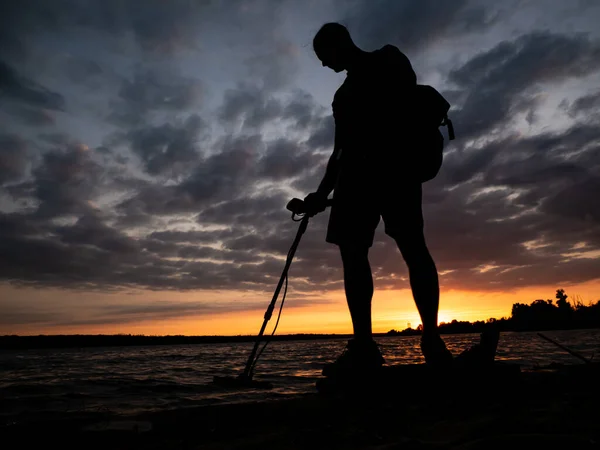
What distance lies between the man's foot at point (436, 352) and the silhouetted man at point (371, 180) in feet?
0.07

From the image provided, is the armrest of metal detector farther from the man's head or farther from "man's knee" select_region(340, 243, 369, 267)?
the man's head

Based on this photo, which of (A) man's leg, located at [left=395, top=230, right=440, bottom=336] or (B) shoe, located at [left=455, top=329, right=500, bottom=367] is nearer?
(B) shoe, located at [left=455, top=329, right=500, bottom=367]

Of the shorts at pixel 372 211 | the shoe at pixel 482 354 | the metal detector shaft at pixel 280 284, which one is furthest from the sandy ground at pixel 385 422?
the metal detector shaft at pixel 280 284

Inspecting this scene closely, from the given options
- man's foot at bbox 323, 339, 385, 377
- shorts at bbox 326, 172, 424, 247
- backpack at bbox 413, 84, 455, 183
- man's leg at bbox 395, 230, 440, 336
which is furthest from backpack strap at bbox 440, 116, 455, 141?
man's foot at bbox 323, 339, 385, 377

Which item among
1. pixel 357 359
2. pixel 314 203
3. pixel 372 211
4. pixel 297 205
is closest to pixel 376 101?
pixel 372 211

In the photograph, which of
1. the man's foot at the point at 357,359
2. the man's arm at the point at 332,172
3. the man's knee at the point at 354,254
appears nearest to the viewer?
the man's foot at the point at 357,359

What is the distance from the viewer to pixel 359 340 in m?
3.40

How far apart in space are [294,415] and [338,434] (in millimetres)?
519

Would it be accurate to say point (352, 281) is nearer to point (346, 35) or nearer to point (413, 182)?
point (413, 182)

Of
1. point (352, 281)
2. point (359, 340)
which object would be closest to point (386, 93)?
point (352, 281)

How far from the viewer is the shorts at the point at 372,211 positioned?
3418mm

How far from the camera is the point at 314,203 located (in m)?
3.99

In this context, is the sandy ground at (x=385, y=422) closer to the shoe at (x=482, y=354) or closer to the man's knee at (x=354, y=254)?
the shoe at (x=482, y=354)

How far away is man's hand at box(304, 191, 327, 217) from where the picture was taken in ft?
13.1
